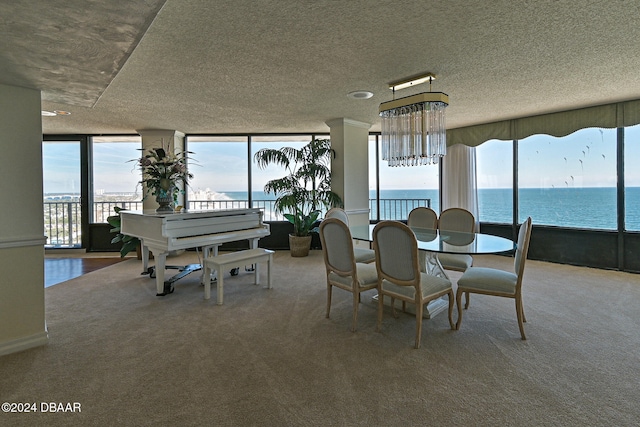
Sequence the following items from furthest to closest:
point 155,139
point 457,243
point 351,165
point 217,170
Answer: point 217,170, point 155,139, point 351,165, point 457,243

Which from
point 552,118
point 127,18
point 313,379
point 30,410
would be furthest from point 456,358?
point 552,118

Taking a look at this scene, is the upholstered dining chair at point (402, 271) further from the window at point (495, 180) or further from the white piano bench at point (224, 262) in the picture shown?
the window at point (495, 180)

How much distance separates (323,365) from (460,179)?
193 inches

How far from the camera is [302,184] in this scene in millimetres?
5488

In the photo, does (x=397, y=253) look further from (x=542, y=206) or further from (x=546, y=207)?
(x=546, y=207)

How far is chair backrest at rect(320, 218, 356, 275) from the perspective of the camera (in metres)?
2.48

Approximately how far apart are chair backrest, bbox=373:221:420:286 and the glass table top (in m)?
0.34

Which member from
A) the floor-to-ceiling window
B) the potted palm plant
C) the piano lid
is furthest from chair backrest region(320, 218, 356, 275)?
the floor-to-ceiling window

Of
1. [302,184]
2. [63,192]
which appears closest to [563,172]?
[302,184]

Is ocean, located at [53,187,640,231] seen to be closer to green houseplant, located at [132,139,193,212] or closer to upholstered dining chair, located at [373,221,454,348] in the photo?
green houseplant, located at [132,139,193,212]

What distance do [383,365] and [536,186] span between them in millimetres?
4995

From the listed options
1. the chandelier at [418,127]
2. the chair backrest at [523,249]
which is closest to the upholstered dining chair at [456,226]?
the chair backrest at [523,249]

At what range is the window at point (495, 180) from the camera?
545cm

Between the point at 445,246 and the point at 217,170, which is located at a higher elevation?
the point at 217,170
